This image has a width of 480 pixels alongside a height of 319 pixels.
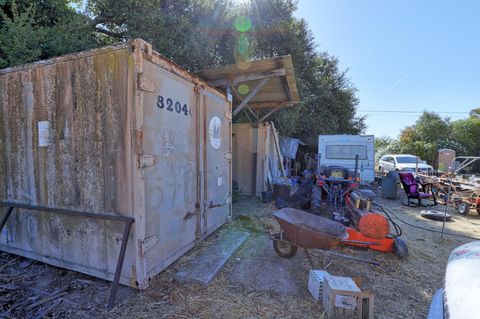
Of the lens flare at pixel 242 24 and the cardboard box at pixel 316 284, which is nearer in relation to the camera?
the cardboard box at pixel 316 284

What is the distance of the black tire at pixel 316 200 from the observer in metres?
5.63

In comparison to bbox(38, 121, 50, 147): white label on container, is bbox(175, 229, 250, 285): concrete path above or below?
below

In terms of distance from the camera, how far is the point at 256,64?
4.50 m

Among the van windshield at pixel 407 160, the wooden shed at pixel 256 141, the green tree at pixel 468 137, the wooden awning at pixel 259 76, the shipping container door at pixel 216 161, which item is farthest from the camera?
the green tree at pixel 468 137

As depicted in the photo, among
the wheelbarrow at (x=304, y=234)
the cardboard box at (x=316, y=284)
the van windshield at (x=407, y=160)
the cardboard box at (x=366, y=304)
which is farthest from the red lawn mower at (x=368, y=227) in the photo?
the van windshield at (x=407, y=160)

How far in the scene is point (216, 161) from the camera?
3.96 m

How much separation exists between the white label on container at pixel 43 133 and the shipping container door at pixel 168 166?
4.26ft

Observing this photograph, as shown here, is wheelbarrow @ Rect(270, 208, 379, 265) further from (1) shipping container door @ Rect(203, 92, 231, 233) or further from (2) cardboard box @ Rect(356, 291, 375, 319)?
(1) shipping container door @ Rect(203, 92, 231, 233)

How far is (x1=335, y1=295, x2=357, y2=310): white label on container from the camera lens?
77.6 inches

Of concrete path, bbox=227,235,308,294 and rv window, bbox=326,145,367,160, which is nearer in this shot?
concrete path, bbox=227,235,308,294

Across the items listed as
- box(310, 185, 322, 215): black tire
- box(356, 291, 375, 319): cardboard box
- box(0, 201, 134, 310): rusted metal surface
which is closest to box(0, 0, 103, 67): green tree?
box(0, 201, 134, 310): rusted metal surface

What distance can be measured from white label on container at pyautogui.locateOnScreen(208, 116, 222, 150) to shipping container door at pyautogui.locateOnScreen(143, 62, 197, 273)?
1.64 feet

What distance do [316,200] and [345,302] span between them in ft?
12.7

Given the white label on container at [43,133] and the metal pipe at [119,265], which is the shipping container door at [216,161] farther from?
the white label on container at [43,133]
